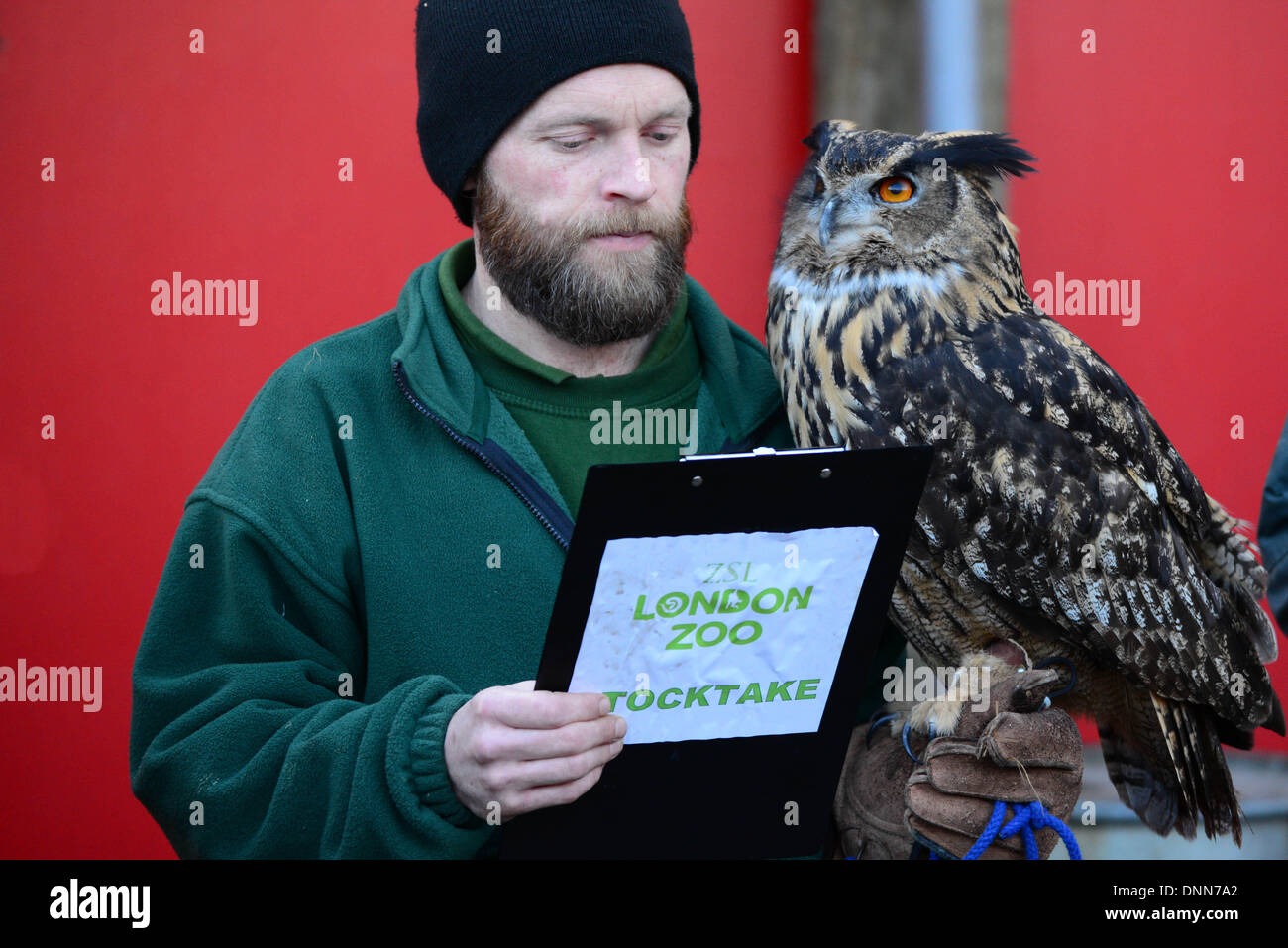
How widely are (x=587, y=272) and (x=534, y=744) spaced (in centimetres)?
63

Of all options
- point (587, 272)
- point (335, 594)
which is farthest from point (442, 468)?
point (587, 272)

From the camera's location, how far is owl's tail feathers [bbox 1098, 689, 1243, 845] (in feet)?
5.57

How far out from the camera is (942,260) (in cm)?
169

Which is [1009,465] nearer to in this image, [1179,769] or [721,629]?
[1179,769]

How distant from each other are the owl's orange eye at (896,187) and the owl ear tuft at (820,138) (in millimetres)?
130

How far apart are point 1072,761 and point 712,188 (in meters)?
1.48

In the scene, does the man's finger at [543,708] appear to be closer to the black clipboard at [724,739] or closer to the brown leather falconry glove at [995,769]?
the black clipboard at [724,739]

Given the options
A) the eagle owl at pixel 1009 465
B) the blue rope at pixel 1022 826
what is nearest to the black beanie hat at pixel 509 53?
the eagle owl at pixel 1009 465

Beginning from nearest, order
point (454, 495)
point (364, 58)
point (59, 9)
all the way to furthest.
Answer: point (454, 495) < point (59, 9) < point (364, 58)

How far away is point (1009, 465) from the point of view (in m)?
1.58

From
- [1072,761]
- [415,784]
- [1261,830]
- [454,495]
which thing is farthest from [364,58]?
[1261,830]

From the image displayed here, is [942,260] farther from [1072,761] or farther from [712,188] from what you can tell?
[712,188]

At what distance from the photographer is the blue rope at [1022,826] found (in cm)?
142

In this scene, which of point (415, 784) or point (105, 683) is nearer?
point (415, 784)
